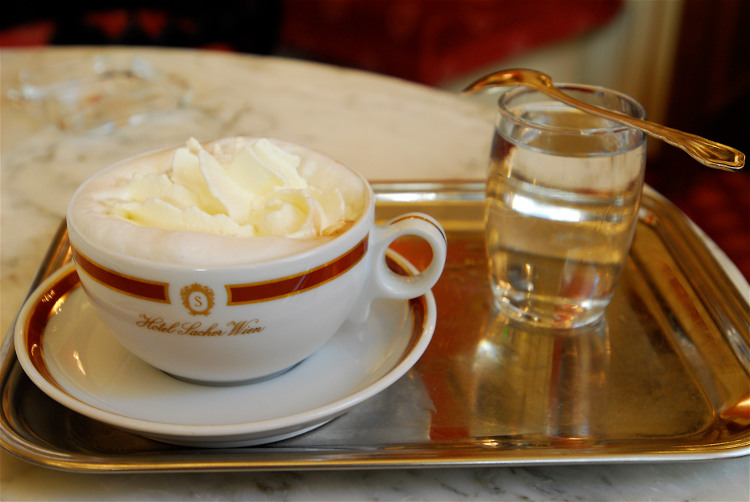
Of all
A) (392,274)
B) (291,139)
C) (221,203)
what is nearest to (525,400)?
(392,274)

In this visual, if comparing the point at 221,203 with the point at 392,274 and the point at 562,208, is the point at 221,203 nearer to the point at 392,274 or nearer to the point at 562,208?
the point at 392,274

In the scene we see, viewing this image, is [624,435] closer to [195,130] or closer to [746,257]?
[195,130]

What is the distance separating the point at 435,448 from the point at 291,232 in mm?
140

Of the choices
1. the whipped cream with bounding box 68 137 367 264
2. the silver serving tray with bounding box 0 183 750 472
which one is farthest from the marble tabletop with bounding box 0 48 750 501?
the whipped cream with bounding box 68 137 367 264

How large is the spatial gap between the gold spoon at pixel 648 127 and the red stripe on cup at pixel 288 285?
20 centimetres

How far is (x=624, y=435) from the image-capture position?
1.41ft

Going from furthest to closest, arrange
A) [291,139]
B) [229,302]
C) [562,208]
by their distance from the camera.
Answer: [291,139]
[562,208]
[229,302]

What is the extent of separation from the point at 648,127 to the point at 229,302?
282 mm

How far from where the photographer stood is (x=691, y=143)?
1.47ft

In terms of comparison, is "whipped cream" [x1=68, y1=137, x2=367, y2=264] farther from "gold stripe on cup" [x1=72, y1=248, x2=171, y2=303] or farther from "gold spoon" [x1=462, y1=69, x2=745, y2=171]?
"gold spoon" [x1=462, y1=69, x2=745, y2=171]

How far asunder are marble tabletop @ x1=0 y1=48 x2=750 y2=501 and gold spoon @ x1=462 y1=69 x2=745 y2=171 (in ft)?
0.55

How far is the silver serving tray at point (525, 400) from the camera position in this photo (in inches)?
15.3

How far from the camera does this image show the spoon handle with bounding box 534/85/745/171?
0.43 metres

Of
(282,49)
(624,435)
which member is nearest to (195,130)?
(624,435)
